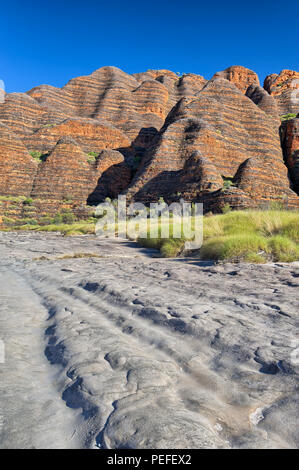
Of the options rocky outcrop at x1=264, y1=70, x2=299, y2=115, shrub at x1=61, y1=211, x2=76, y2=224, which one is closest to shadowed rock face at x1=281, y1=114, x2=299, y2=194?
rocky outcrop at x1=264, y1=70, x2=299, y2=115

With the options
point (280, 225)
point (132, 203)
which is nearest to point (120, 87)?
point (132, 203)

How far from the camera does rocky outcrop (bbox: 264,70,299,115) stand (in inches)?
2203

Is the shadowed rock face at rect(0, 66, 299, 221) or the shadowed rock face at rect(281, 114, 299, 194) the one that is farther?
the shadowed rock face at rect(281, 114, 299, 194)

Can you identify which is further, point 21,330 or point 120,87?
point 120,87

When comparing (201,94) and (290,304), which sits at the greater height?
(201,94)

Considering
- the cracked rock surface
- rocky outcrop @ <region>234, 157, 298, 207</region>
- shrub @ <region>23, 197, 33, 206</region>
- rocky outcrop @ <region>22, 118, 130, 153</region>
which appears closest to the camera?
the cracked rock surface

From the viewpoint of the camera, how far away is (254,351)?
1831 millimetres

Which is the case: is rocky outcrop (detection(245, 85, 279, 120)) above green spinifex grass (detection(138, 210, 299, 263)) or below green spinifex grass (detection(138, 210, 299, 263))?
above

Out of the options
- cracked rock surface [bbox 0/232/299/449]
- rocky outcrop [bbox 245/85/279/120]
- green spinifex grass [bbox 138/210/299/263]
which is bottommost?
cracked rock surface [bbox 0/232/299/449]

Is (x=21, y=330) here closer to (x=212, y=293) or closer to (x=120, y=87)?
(x=212, y=293)

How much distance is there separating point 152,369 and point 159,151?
31971 mm

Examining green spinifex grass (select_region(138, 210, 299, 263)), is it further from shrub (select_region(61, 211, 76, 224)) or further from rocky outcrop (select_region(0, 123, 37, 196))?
rocky outcrop (select_region(0, 123, 37, 196))

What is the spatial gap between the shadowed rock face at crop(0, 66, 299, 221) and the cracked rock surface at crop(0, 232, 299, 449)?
66.1ft

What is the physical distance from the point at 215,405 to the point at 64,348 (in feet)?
3.75
